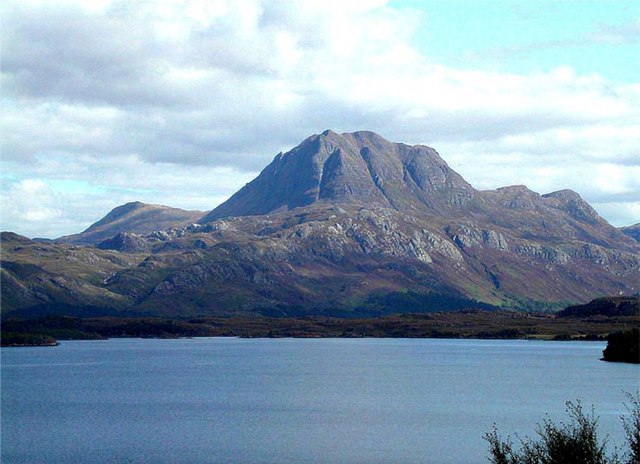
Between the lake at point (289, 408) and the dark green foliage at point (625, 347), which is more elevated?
the dark green foliage at point (625, 347)

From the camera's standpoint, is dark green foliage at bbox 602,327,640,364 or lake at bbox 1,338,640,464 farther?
dark green foliage at bbox 602,327,640,364

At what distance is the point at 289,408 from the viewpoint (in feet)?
330

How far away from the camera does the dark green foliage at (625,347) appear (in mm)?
158725

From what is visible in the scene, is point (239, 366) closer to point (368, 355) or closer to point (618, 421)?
point (368, 355)

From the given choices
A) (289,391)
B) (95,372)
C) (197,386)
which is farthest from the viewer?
(95,372)

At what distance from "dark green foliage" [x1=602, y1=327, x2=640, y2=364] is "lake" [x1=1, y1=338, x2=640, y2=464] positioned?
3.79 meters

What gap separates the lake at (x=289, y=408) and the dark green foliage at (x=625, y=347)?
3.79 metres

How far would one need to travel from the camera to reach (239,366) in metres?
166

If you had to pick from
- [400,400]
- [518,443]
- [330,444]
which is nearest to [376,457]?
[330,444]

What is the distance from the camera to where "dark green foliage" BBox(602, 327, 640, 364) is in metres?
159

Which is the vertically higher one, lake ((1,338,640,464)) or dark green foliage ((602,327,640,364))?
dark green foliage ((602,327,640,364))

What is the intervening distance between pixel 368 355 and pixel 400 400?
92.3 metres

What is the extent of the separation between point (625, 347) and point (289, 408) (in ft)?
277

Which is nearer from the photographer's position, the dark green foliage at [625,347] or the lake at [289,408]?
the lake at [289,408]
